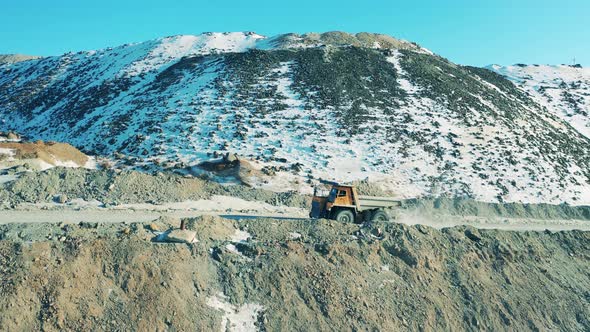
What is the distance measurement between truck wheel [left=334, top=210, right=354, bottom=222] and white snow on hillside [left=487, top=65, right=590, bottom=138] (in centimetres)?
4281

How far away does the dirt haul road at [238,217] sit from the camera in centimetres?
1889

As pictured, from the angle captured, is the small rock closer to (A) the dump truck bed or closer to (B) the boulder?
(B) the boulder

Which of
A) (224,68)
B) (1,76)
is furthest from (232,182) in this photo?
(1,76)

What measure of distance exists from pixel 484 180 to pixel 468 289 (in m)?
21.0

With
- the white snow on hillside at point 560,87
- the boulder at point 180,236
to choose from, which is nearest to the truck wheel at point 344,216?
the boulder at point 180,236

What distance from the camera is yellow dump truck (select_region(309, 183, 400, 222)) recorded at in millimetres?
21328

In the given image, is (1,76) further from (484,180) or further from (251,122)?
(484,180)

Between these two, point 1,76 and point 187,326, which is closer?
point 187,326

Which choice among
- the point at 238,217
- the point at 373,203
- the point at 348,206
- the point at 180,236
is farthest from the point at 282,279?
the point at 373,203

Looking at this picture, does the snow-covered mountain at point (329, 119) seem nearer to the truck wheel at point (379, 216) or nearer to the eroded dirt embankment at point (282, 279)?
the truck wheel at point (379, 216)

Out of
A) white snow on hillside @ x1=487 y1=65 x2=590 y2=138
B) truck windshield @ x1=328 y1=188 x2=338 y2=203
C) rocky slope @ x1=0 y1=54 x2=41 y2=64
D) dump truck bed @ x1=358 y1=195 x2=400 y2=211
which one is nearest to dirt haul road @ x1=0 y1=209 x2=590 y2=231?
dump truck bed @ x1=358 y1=195 x2=400 y2=211

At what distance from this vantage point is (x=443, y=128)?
143 ft

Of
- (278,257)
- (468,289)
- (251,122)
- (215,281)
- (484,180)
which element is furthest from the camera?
(251,122)

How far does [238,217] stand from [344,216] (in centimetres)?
495
